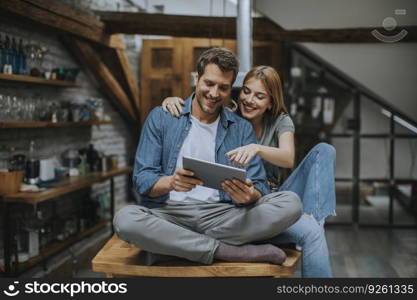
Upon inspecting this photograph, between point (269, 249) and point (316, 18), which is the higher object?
point (316, 18)

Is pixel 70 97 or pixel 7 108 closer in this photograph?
pixel 7 108

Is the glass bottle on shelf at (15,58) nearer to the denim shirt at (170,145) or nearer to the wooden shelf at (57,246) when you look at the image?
the wooden shelf at (57,246)

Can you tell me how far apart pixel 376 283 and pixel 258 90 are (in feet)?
3.09

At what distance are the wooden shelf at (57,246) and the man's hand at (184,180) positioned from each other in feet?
5.63

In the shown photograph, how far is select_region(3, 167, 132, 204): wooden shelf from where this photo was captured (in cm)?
296

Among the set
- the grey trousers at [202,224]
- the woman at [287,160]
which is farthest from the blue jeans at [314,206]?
the grey trousers at [202,224]

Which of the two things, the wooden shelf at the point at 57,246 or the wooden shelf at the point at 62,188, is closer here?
the wooden shelf at the point at 62,188

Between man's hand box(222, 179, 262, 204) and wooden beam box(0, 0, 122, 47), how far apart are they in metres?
1.77

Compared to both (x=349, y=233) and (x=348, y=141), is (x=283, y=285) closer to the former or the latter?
(x=349, y=233)

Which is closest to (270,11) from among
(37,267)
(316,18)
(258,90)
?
(316,18)

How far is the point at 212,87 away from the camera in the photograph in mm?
1969

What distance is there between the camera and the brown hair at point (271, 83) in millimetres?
2195

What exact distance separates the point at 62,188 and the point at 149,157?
5.24 ft

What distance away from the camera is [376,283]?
2.07 metres
